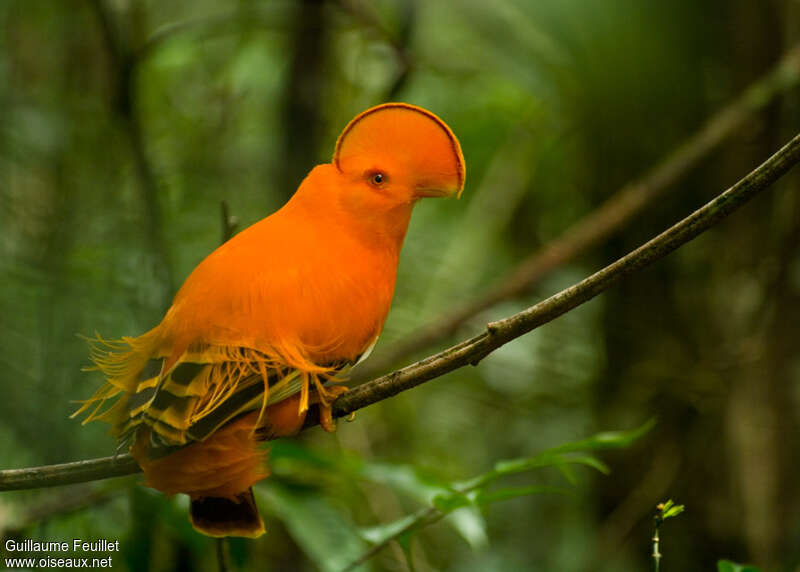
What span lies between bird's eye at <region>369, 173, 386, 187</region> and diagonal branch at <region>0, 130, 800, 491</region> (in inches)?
12.0

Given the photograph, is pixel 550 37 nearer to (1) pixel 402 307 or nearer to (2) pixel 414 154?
(1) pixel 402 307

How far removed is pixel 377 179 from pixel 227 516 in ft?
1.96

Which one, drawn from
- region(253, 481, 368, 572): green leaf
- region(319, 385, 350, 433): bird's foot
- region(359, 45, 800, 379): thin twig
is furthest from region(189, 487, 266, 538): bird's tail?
region(359, 45, 800, 379): thin twig

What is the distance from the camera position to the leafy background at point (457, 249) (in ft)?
6.79

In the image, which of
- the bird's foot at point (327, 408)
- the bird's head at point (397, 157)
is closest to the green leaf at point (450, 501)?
the bird's foot at point (327, 408)

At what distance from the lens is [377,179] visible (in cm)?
132

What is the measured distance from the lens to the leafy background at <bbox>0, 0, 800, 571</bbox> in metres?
2.07

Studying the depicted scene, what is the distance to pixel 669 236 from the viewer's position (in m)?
1.04

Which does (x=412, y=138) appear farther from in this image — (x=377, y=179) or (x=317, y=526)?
(x=317, y=526)

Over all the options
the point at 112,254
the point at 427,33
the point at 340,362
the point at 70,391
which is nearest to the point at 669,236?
the point at 340,362

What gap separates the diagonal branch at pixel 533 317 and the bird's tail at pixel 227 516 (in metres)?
0.24

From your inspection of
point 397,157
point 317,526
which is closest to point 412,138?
point 397,157

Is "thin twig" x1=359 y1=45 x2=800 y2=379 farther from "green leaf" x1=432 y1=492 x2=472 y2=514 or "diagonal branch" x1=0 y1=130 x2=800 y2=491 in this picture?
"diagonal branch" x1=0 y1=130 x2=800 y2=491

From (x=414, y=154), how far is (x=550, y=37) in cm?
244
